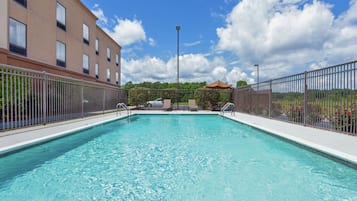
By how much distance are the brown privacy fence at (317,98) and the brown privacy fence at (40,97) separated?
972 cm

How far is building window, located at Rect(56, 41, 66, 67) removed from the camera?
46.3 feet

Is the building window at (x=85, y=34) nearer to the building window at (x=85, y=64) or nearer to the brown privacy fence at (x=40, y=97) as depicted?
the building window at (x=85, y=64)

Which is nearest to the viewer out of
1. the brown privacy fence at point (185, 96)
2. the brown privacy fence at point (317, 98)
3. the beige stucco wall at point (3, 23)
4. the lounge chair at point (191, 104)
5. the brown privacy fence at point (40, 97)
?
the brown privacy fence at point (317, 98)

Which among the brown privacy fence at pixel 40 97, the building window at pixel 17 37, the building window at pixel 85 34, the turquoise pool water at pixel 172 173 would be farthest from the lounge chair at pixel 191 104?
the building window at pixel 17 37

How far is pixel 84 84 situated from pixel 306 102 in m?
10.8

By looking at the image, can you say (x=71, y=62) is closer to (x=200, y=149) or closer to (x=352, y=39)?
(x=200, y=149)

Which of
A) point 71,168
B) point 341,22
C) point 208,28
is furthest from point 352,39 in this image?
point 208,28

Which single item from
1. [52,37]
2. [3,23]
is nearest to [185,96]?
[52,37]

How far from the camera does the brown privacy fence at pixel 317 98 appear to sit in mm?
5773

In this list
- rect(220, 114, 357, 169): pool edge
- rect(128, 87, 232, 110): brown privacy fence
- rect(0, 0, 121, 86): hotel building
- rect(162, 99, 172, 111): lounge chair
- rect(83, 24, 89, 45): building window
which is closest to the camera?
rect(220, 114, 357, 169): pool edge

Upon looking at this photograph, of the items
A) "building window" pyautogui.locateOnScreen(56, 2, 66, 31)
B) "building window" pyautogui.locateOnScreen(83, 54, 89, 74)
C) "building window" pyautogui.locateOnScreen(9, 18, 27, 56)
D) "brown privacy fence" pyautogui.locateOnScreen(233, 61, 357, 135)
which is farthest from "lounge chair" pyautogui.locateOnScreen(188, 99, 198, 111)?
"building window" pyautogui.locateOnScreen(9, 18, 27, 56)

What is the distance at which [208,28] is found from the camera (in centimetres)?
2050

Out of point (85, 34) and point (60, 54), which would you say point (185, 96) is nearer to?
point (60, 54)

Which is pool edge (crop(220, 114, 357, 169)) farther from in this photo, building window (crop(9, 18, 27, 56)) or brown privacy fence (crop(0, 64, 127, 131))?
building window (crop(9, 18, 27, 56))
